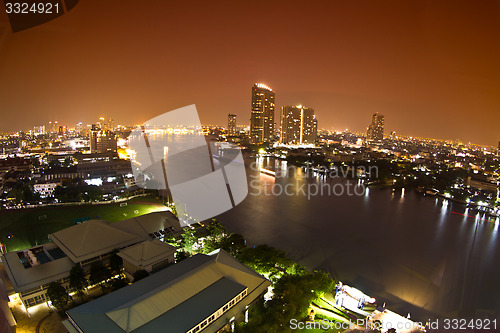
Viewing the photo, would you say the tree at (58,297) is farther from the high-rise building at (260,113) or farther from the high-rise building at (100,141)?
the high-rise building at (260,113)

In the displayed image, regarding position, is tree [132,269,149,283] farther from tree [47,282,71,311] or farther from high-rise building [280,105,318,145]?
high-rise building [280,105,318,145]

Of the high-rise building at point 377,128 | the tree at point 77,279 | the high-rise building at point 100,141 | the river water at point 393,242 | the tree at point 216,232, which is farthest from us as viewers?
the high-rise building at point 377,128

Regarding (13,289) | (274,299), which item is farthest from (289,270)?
(13,289)

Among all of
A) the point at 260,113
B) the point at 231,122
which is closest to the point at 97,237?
the point at 260,113

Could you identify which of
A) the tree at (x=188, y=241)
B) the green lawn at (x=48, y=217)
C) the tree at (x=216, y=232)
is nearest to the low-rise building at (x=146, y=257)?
the tree at (x=188, y=241)

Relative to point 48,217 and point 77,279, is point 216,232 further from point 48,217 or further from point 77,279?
point 48,217
